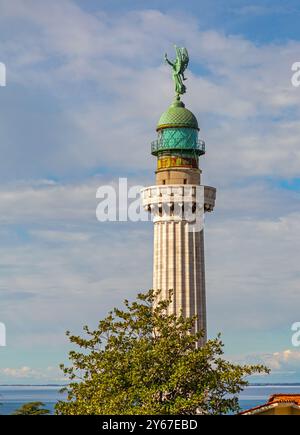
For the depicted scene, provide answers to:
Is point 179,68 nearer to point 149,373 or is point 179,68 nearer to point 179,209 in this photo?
point 179,209

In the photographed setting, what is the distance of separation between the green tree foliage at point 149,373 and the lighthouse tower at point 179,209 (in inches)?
655

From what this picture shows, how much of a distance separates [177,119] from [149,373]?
26.9m

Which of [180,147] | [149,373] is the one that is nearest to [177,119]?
[180,147]

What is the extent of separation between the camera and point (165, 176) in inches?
2384

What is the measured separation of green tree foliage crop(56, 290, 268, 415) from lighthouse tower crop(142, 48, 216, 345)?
16647 millimetres

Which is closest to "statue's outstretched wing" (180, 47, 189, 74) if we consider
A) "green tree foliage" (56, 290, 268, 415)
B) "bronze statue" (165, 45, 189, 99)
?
"bronze statue" (165, 45, 189, 99)

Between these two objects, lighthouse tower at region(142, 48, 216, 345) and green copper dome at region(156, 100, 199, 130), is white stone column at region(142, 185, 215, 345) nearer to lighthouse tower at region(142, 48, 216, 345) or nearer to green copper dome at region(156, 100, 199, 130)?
lighthouse tower at region(142, 48, 216, 345)

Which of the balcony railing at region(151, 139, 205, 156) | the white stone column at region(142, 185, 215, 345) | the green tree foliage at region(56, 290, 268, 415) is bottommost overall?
the green tree foliage at region(56, 290, 268, 415)

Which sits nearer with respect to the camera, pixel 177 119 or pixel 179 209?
pixel 179 209

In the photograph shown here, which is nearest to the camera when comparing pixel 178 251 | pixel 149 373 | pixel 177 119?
pixel 149 373

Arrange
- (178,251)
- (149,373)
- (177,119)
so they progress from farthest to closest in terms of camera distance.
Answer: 1. (177,119)
2. (178,251)
3. (149,373)

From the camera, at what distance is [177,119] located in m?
60.7

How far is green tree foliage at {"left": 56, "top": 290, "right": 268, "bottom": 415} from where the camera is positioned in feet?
121
